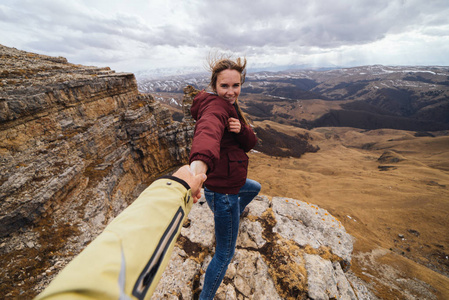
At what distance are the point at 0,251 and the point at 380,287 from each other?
11.5 metres

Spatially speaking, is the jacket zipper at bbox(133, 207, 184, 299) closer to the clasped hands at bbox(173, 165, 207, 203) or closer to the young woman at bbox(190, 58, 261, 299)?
the clasped hands at bbox(173, 165, 207, 203)

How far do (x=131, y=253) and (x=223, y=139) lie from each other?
2.03 meters

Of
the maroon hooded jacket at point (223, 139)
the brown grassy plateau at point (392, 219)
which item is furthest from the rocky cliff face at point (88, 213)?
the maroon hooded jacket at point (223, 139)

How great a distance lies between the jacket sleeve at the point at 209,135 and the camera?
179cm

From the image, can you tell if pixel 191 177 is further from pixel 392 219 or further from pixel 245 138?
pixel 392 219

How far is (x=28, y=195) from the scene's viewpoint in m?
6.75

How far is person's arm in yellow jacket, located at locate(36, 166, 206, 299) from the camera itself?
2.83ft

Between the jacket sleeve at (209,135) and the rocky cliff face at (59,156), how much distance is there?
6.74 meters

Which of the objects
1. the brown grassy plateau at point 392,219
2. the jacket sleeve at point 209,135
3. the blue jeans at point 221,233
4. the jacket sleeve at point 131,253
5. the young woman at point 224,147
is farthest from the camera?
the brown grassy plateau at point 392,219

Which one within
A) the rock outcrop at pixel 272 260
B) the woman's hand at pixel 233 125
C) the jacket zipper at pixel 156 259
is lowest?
the rock outcrop at pixel 272 260

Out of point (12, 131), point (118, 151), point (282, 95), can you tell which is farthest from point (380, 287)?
point (282, 95)

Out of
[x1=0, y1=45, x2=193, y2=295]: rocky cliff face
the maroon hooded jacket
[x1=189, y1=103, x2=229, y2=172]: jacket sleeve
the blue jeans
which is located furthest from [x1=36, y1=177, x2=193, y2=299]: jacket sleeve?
[x1=0, y1=45, x2=193, y2=295]: rocky cliff face

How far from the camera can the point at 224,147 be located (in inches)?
114

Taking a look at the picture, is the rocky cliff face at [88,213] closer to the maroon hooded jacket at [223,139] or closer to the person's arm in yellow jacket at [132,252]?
the maroon hooded jacket at [223,139]
